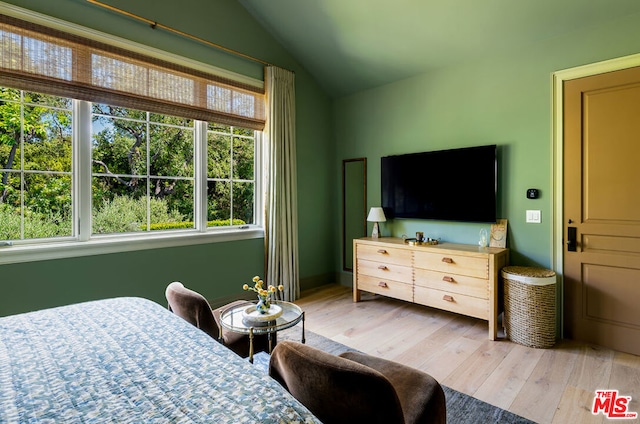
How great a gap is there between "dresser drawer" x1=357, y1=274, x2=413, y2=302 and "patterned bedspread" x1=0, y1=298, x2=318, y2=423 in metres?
2.52

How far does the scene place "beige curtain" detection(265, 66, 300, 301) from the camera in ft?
12.8

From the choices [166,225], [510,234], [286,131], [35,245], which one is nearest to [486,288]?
[510,234]

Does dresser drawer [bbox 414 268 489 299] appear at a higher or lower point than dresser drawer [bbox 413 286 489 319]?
higher

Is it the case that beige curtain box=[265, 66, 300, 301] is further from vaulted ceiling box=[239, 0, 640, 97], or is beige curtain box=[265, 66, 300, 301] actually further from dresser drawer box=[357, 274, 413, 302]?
dresser drawer box=[357, 274, 413, 302]

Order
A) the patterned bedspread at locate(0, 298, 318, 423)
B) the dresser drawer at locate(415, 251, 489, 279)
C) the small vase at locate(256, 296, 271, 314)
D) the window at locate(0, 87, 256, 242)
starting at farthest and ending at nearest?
the dresser drawer at locate(415, 251, 489, 279), the window at locate(0, 87, 256, 242), the small vase at locate(256, 296, 271, 314), the patterned bedspread at locate(0, 298, 318, 423)

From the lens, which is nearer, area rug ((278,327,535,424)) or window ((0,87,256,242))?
area rug ((278,327,535,424))

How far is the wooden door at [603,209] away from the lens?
8.47 feet

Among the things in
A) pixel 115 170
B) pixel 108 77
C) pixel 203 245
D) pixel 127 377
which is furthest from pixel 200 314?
pixel 108 77

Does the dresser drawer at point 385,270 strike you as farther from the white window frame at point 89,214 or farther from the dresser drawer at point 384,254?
the white window frame at point 89,214

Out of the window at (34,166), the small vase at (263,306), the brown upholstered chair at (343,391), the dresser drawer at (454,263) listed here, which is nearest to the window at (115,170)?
the window at (34,166)

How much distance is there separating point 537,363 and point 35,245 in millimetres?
3940

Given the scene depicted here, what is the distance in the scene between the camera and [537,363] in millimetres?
2449

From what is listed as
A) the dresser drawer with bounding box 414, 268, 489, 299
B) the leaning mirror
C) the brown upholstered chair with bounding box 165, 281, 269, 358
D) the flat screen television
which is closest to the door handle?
the flat screen television

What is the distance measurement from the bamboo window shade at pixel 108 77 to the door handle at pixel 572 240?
11.0 ft
